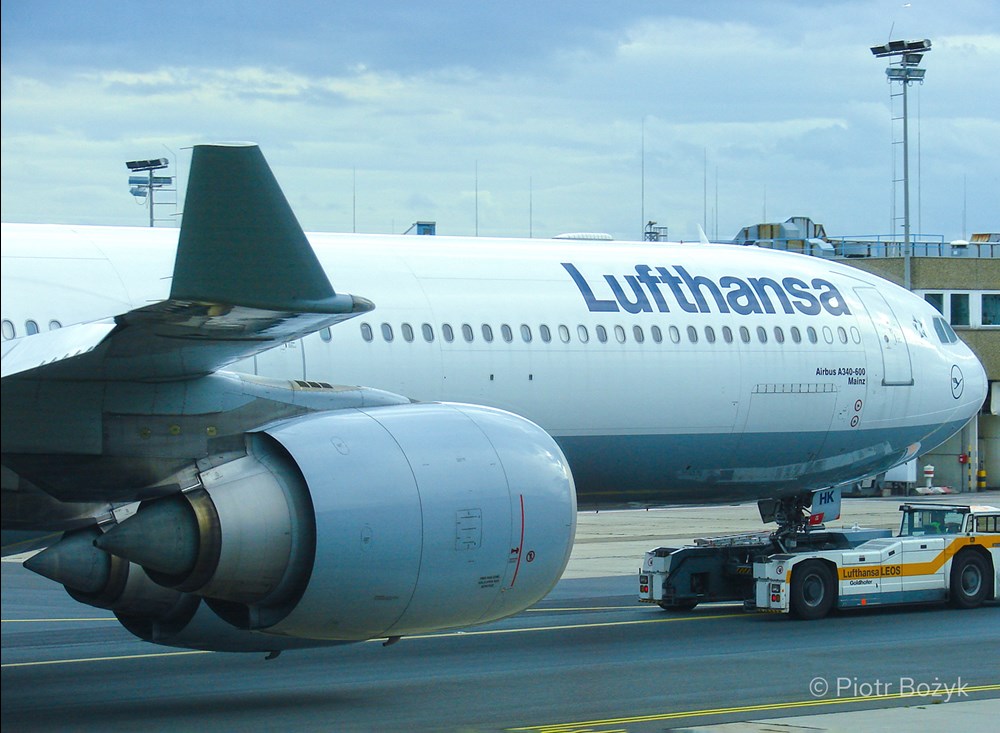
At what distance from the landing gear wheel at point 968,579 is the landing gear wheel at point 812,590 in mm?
2128

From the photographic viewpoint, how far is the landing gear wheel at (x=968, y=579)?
2103 centimetres

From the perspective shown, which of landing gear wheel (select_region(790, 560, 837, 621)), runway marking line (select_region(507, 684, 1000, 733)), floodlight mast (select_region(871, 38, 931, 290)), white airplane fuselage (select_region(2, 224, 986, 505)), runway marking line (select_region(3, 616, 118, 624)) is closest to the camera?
runway marking line (select_region(507, 684, 1000, 733))

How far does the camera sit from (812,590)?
65.3 feet

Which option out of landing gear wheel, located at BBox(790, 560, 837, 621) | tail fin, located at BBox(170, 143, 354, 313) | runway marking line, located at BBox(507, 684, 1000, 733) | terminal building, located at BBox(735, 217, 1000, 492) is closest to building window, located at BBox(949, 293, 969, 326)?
terminal building, located at BBox(735, 217, 1000, 492)

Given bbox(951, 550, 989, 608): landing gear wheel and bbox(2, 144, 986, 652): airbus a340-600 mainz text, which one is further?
bbox(951, 550, 989, 608): landing gear wheel

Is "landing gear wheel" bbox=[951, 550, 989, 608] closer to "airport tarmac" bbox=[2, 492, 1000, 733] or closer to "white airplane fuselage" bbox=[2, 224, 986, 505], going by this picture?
"airport tarmac" bbox=[2, 492, 1000, 733]

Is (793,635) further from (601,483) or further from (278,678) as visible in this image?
(278,678)

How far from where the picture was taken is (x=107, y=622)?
21000 millimetres

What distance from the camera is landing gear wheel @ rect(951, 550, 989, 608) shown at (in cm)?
2103

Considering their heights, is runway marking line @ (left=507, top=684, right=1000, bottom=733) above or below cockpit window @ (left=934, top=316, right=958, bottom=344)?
below

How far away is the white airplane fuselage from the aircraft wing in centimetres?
469

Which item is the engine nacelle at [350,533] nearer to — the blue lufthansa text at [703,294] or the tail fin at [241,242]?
the tail fin at [241,242]

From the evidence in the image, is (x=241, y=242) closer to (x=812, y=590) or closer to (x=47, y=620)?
(x=812, y=590)

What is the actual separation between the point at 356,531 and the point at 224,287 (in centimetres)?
296
